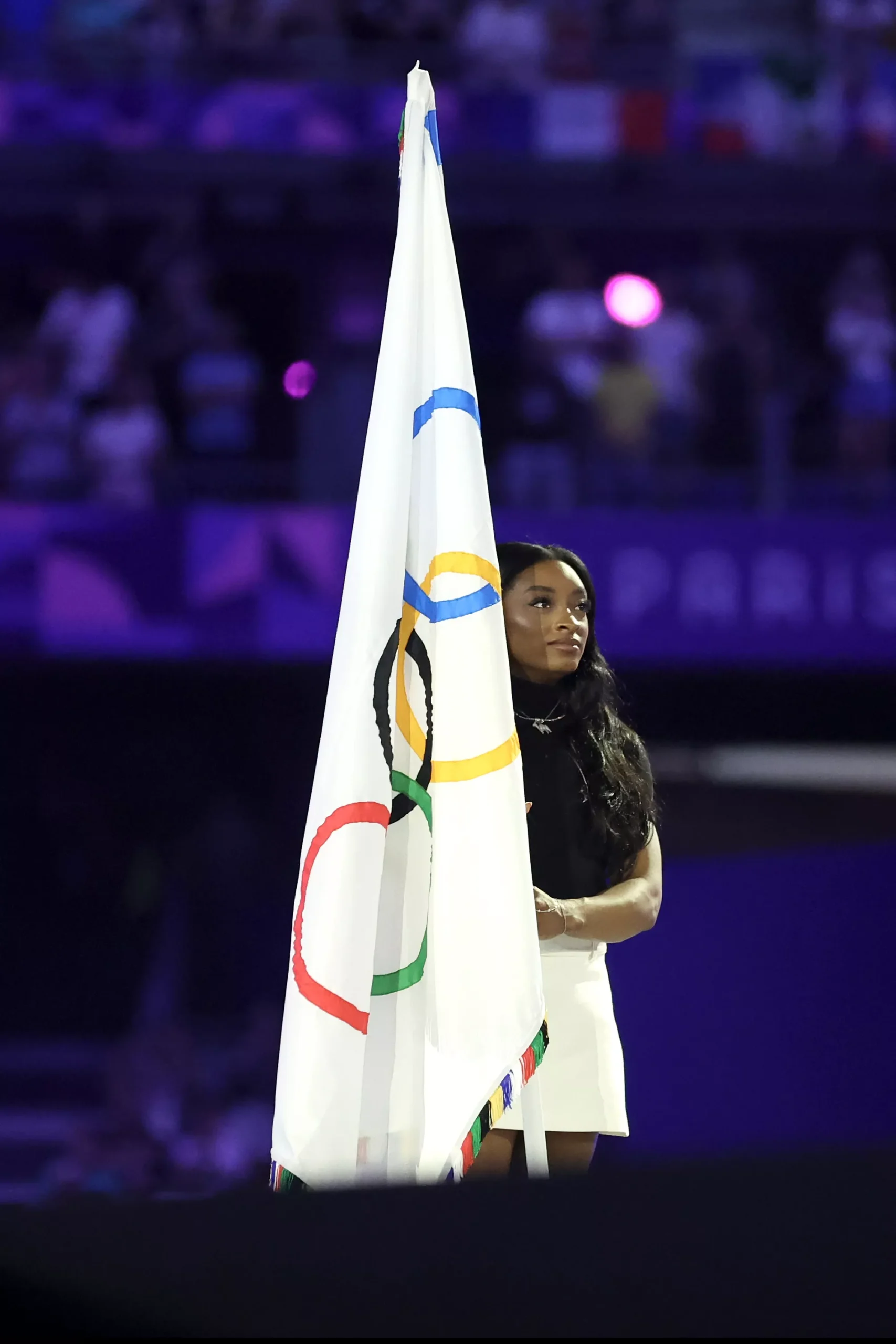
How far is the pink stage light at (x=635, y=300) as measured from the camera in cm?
696

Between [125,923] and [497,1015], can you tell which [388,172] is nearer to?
[125,923]

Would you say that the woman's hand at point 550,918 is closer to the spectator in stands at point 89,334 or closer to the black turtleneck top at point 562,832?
the black turtleneck top at point 562,832

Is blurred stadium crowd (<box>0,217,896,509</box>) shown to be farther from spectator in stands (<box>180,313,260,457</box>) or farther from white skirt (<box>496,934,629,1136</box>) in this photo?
white skirt (<box>496,934,629,1136</box>)

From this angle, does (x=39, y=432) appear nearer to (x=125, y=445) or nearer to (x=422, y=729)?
(x=125, y=445)

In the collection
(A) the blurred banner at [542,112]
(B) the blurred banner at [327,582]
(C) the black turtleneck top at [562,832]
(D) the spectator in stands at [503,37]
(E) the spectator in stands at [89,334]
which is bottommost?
(C) the black turtleneck top at [562,832]

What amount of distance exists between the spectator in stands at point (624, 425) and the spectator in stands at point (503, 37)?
1630 millimetres

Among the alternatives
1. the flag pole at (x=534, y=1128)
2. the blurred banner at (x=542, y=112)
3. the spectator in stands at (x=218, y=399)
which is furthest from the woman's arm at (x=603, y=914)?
the blurred banner at (x=542, y=112)

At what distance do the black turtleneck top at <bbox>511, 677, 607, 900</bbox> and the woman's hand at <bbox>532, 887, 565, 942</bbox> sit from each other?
8cm

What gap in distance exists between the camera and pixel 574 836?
1.86 meters

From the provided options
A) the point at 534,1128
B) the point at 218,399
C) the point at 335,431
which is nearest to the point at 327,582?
the point at 335,431

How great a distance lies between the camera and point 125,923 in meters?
6.38

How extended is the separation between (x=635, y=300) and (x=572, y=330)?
755mm

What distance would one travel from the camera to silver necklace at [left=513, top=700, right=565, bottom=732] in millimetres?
1901

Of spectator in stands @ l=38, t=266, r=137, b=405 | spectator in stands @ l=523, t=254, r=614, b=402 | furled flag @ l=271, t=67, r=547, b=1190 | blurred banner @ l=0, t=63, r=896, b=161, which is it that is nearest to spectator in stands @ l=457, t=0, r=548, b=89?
blurred banner @ l=0, t=63, r=896, b=161
